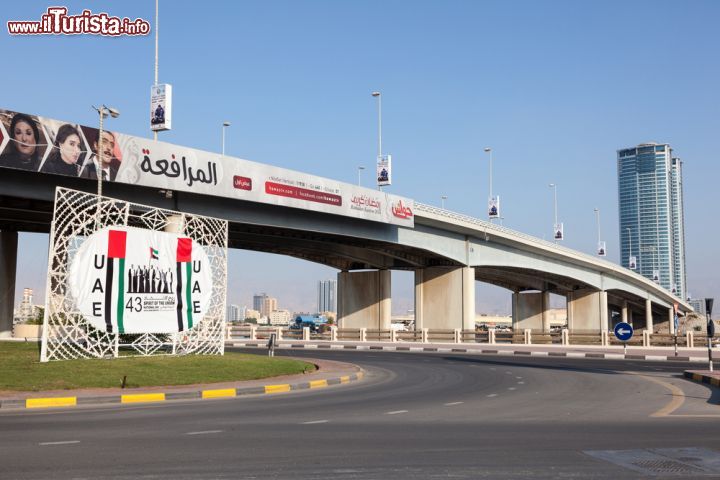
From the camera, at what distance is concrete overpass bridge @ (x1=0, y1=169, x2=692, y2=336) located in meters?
36.8

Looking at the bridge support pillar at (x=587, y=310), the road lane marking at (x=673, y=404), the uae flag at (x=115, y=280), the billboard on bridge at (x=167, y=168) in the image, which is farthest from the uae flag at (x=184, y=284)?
the bridge support pillar at (x=587, y=310)

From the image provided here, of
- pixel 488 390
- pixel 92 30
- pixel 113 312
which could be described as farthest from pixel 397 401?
pixel 92 30

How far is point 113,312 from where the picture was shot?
24.0 m

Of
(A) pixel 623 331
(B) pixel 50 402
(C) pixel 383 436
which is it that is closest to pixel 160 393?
(B) pixel 50 402

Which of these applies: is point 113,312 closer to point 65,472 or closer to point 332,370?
point 332,370

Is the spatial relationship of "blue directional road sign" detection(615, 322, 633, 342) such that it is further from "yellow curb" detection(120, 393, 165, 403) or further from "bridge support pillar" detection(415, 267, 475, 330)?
"bridge support pillar" detection(415, 267, 475, 330)

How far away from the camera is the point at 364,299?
6612cm

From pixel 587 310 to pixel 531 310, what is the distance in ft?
47.7

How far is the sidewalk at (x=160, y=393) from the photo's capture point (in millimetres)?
15648

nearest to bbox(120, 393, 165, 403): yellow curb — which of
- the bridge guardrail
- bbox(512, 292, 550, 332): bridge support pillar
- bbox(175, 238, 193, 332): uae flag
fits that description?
bbox(175, 238, 193, 332): uae flag

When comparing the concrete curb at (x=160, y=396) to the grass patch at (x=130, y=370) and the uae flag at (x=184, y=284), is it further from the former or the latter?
the uae flag at (x=184, y=284)

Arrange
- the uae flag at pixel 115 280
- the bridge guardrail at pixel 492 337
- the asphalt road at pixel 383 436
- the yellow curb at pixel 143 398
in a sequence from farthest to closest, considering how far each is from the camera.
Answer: the bridge guardrail at pixel 492 337
the uae flag at pixel 115 280
the yellow curb at pixel 143 398
the asphalt road at pixel 383 436

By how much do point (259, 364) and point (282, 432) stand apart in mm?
13456

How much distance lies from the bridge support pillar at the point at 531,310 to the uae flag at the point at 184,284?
90.5m
